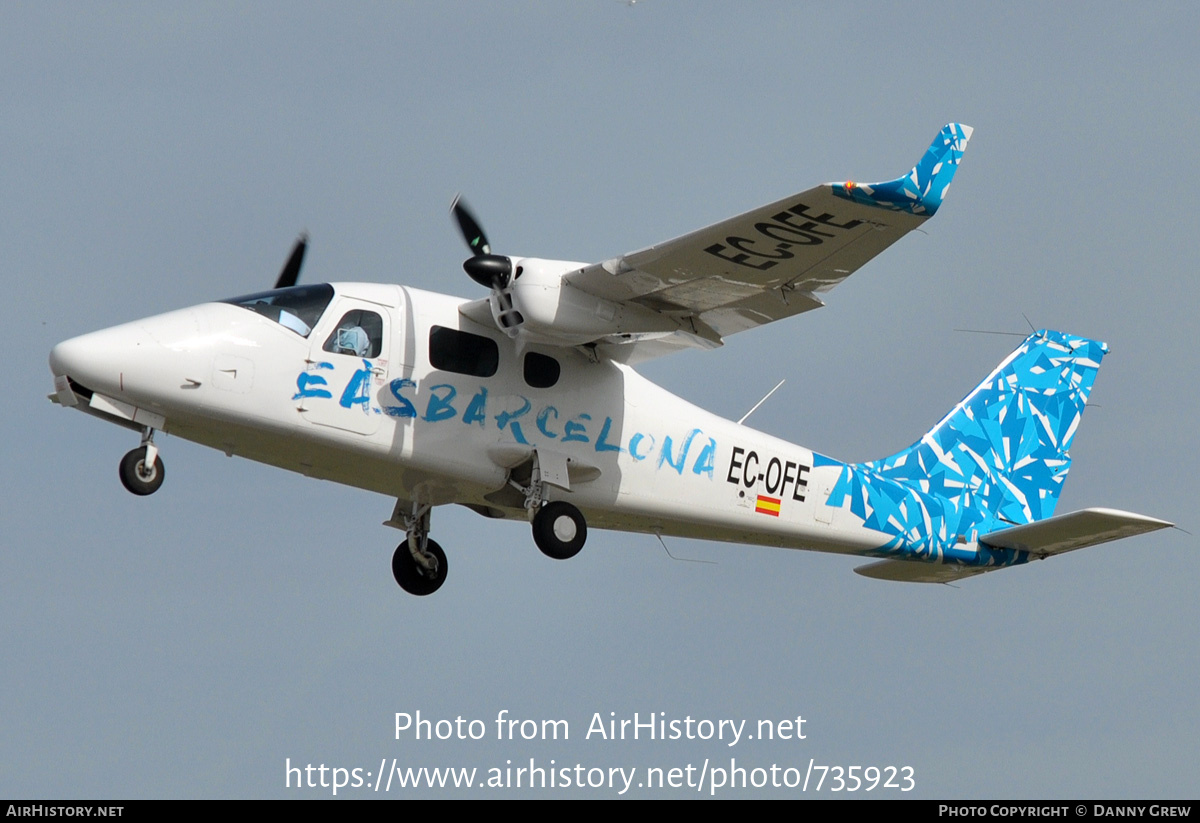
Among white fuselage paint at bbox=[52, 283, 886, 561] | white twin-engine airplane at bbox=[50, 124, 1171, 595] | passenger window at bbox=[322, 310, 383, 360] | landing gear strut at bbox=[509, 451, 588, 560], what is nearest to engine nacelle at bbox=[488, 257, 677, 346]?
white twin-engine airplane at bbox=[50, 124, 1171, 595]

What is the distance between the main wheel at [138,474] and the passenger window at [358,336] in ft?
7.34

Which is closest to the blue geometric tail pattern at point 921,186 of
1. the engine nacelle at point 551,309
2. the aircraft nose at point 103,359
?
the engine nacelle at point 551,309

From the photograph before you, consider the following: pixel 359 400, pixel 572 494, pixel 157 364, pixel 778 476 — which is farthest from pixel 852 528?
pixel 157 364

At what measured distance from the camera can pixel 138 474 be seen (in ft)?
53.2

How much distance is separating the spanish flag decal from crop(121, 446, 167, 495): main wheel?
7.01 meters

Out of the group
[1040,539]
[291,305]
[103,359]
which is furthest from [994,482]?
[103,359]

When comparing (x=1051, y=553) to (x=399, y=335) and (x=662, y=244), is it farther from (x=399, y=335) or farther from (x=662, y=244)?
(x=399, y=335)

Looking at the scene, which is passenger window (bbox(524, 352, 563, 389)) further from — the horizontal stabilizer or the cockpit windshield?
→ the horizontal stabilizer

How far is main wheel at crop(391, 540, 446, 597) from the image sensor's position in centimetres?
1966

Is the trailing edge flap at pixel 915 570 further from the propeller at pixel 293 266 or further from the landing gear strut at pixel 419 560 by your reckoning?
the propeller at pixel 293 266

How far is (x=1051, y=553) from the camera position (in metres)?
20.3

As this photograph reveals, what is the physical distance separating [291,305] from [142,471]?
7.59ft

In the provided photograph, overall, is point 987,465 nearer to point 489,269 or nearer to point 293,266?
point 489,269

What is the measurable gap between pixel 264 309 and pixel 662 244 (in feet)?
13.8
